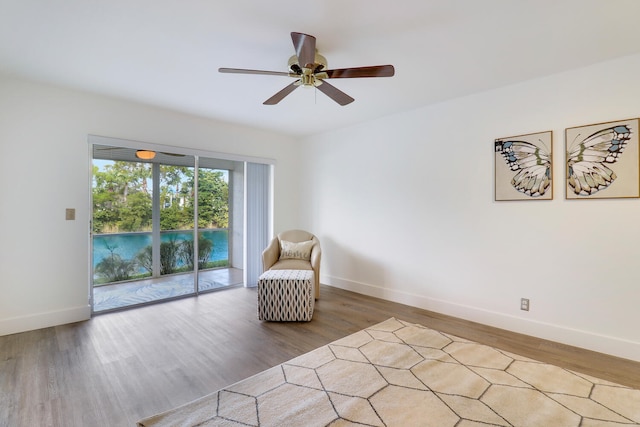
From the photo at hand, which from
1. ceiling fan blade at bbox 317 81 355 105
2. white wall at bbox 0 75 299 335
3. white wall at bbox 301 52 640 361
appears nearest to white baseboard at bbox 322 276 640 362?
white wall at bbox 301 52 640 361

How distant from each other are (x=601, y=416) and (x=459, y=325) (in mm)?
1462

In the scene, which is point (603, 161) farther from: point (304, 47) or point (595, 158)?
point (304, 47)

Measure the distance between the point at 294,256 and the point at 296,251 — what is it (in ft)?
0.26

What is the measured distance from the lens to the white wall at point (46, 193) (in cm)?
301

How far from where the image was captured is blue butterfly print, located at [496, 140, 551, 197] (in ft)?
9.55

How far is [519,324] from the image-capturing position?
306cm

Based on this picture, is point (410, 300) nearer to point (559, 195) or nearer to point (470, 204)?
point (470, 204)

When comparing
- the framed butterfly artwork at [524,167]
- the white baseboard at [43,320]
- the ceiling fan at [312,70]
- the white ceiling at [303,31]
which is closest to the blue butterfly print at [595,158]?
the framed butterfly artwork at [524,167]

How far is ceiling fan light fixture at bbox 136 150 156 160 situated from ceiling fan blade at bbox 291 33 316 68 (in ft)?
9.40

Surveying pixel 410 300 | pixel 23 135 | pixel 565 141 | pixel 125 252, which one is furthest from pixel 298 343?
pixel 23 135

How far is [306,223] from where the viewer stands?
17.9 feet

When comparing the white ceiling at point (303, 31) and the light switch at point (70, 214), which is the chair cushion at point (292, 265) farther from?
the light switch at point (70, 214)

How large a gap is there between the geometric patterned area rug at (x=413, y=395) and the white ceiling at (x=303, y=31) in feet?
8.47

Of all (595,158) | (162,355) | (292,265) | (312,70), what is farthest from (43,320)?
(595,158)
